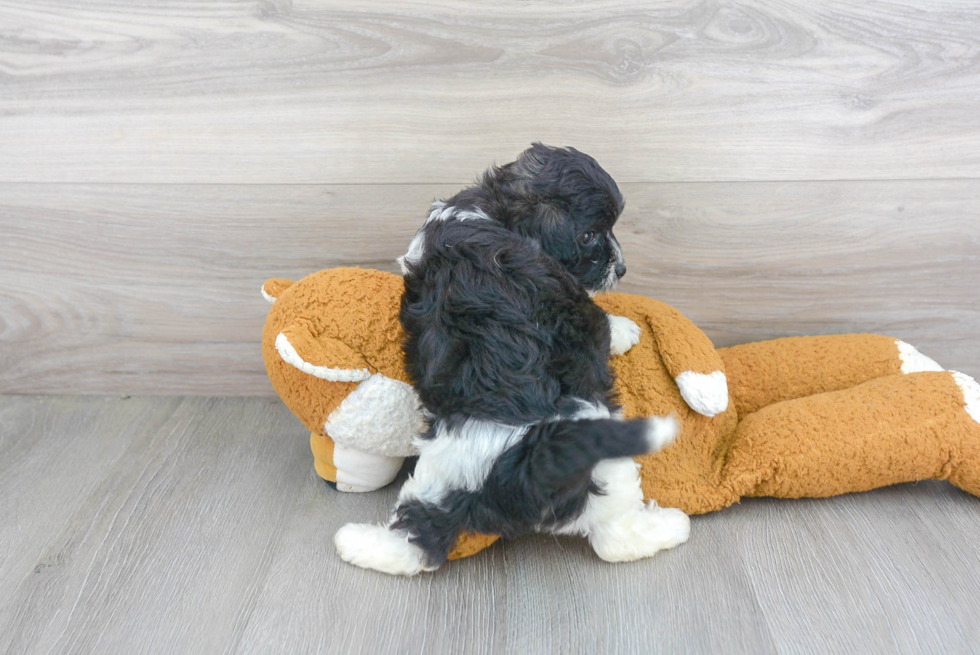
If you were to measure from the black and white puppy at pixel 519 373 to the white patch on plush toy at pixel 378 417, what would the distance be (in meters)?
0.08

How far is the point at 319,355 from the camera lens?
1.14 m

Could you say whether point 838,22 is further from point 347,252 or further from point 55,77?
point 55,77

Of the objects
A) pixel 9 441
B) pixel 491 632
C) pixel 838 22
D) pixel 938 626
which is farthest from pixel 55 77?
pixel 938 626

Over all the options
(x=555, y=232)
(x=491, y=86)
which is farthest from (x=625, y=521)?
(x=491, y=86)

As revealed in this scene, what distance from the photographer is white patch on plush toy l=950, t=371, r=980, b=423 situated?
1237 mm

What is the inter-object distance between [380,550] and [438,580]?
4.3 inches

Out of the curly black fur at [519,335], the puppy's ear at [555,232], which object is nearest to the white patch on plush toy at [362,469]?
the curly black fur at [519,335]

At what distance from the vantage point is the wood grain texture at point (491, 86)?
1413 millimetres

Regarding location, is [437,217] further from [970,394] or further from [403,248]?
[970,394]

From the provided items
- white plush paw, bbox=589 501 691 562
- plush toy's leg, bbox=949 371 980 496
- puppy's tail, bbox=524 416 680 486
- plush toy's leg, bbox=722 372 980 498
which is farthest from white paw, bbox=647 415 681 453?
plush toy's leg, bbox=949 371 980 496

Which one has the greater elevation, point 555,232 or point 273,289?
point 555,232

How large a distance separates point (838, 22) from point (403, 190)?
0.96 meters

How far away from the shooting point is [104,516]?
134 centimetres

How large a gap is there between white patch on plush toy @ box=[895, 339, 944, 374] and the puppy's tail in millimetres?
730
